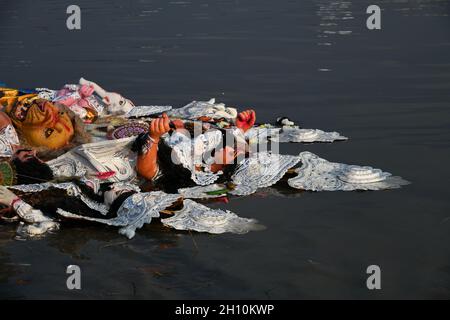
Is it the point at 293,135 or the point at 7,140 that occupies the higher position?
the point at 7,140

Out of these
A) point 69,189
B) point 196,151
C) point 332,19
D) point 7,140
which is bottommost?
point 69,189

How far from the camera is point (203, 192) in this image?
7.47 metres

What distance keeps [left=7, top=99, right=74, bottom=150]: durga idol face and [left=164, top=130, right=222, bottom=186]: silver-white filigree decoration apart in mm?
1237

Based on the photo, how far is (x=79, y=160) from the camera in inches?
298

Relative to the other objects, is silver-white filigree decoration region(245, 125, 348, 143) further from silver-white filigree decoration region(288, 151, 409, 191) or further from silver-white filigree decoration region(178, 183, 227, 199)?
silver-white filigree decoration region(178, 183, 227, 199)

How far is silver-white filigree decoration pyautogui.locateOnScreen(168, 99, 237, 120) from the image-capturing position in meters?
10.4

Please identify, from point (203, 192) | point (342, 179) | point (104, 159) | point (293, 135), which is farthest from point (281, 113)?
point (104, 159)

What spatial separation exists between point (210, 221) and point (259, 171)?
1.45 meters

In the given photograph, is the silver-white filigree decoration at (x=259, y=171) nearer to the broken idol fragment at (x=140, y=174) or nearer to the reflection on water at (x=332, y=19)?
the broken idol fragment at (x=140, y=174)

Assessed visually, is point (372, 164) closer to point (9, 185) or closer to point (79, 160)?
point (79, 160)

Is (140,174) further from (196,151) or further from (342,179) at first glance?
(342,179)

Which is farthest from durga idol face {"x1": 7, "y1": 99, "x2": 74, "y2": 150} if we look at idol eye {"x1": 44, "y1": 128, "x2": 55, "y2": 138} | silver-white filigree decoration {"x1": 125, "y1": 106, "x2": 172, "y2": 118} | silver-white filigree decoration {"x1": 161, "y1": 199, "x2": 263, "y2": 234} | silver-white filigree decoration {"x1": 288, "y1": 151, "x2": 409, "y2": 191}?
silver-white filigree decoration {"x1": 288, "y1": 151, "x2": 409, "y2": 191}

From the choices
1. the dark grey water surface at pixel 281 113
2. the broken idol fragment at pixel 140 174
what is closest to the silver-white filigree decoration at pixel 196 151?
the broken idol fragment at pixel 140 174

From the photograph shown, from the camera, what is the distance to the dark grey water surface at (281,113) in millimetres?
5750
